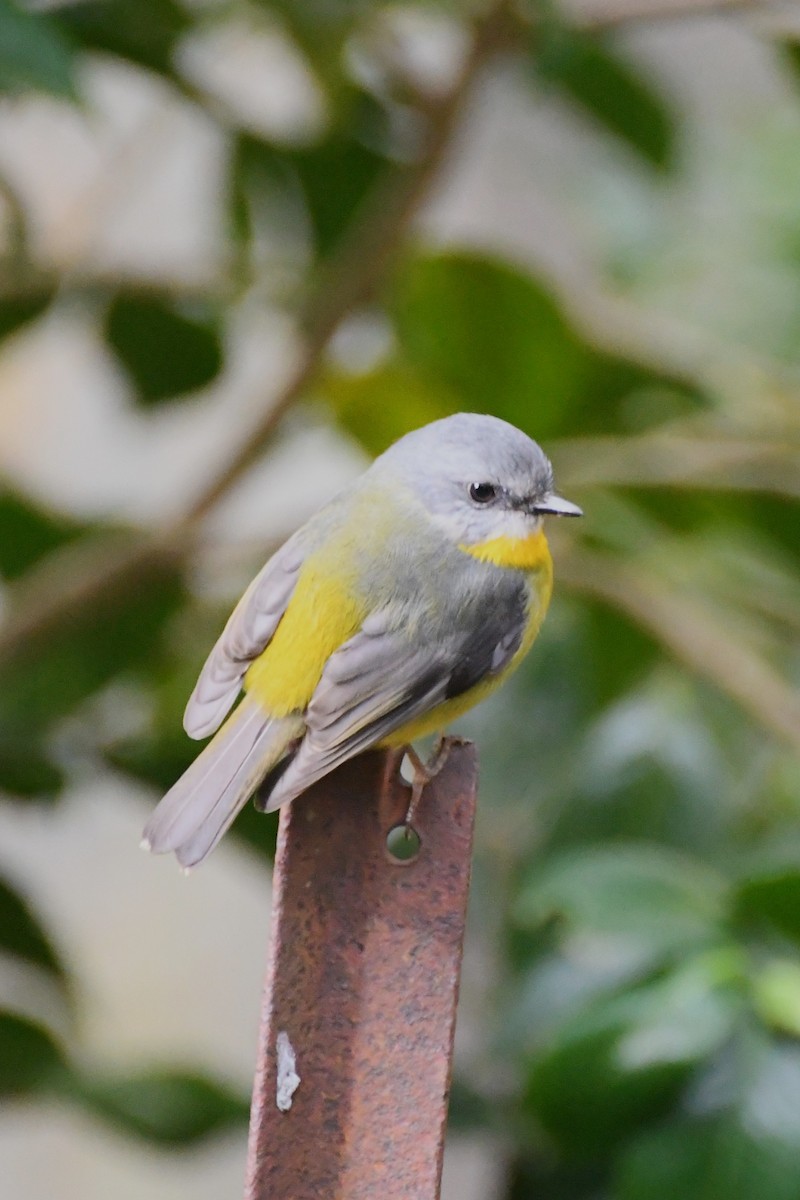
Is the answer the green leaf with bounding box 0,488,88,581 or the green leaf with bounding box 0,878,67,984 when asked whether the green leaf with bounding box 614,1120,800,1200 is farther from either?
the green leaf with bounding box 0,488,88,581

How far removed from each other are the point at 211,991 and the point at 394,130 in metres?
2.55

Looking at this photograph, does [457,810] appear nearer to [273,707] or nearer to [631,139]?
[273,707]

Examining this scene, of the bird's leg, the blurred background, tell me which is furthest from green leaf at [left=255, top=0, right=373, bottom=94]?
the bird's leg

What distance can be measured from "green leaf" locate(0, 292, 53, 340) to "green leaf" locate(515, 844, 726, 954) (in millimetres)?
875

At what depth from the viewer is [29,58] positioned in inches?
43.3

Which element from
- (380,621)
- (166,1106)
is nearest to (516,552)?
(380,621)

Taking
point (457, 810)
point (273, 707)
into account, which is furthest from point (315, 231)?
point (457, 810)

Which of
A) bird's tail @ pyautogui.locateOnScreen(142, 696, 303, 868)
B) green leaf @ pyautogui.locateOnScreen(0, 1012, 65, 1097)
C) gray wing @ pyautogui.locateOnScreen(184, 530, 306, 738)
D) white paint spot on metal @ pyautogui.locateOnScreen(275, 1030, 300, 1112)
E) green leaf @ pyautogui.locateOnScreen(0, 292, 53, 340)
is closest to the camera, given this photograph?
white paint spot on metal @ pyautogui.locateOnScreen(275, 1030, 300, 1112)

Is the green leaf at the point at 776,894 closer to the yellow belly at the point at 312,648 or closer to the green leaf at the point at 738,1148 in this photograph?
the green leaf at the point at 738,1148

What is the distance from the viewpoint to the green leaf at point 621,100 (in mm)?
1923

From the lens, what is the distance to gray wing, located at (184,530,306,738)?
1.06 m

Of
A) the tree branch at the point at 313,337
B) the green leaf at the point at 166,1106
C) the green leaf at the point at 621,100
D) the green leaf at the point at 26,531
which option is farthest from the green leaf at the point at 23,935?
the green leaf at the point at 621,100

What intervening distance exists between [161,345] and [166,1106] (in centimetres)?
90

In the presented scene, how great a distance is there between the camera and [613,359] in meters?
1.95
